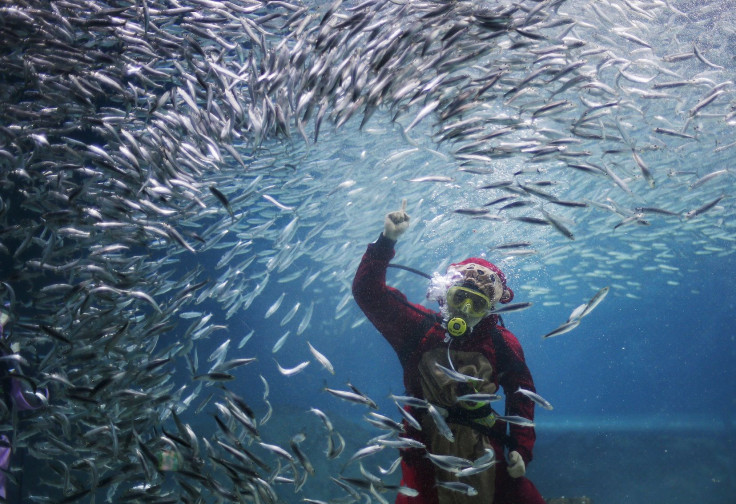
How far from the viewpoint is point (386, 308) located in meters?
4.55

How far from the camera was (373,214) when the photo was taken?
60.3 ft

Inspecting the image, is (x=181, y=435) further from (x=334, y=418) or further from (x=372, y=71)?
(x=334, y=418)

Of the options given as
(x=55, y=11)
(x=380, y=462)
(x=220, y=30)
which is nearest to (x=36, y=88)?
(x=55, y=11)

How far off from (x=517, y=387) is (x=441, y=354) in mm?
849

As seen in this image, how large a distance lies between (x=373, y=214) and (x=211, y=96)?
13.5 m

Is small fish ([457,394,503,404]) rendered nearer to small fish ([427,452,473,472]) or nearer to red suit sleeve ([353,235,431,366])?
small fish ([427,452,473,472])

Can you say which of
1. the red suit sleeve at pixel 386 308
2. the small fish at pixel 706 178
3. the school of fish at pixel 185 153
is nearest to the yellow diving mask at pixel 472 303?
the red suit sleeve at pixel 386 308

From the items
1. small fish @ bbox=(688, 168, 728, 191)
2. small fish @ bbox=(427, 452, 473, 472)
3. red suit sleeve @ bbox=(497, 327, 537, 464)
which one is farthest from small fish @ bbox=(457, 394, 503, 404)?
small fish @ bbox=(688, 168, 728, 191)

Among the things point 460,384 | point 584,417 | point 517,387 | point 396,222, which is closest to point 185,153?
point 396,222

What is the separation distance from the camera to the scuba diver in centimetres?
369

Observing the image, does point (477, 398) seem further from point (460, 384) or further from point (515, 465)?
point (515, 465)

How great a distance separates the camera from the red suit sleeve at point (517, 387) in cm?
381

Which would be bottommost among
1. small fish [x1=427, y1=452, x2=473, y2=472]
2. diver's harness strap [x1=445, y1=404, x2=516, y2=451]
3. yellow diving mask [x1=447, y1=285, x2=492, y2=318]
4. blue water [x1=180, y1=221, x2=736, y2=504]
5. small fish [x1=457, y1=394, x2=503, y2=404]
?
blue water [x1=180, y1=221, x2=736, y2=504]

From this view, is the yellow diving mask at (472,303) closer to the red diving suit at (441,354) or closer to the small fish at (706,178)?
the red diving suit at (441,354)
